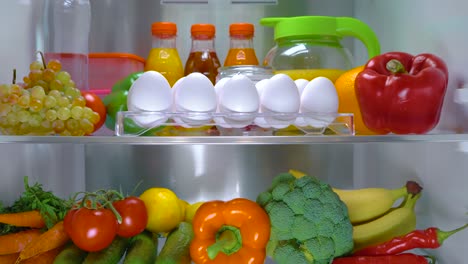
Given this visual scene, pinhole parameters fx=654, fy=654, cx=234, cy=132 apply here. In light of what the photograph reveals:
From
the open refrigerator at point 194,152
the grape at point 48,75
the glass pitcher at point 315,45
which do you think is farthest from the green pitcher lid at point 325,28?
the grape at point 48,75

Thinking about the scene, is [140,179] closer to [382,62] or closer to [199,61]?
[199,61]

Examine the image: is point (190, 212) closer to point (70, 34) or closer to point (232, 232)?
point (232, 232)

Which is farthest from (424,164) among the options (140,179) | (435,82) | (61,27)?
(61,27)

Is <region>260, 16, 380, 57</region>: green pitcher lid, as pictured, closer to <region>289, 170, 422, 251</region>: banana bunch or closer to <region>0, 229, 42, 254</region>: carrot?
<region>289, 170, 422, 251</region>: banana bunch

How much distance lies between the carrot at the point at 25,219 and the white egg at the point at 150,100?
0.35 metres

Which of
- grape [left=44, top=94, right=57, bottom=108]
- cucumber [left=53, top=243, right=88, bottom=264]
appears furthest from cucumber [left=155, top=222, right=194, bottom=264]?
grape [left=44, top=94, right=57, bottom=108]

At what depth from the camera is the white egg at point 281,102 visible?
4.26 ft

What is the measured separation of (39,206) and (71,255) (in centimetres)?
17

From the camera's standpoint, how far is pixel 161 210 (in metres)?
1.54

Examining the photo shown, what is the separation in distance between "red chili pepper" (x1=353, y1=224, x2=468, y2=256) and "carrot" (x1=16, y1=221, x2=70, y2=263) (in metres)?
0.64

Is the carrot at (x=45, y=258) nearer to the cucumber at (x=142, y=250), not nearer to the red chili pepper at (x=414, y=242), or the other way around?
the cucumber at (x=142, y=250)

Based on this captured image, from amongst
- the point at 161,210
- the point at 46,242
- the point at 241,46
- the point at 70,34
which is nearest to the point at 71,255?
the point at 46,242

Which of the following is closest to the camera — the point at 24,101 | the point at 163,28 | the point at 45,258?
the point at 24,101

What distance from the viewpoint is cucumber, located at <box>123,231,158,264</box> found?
4.41ft
